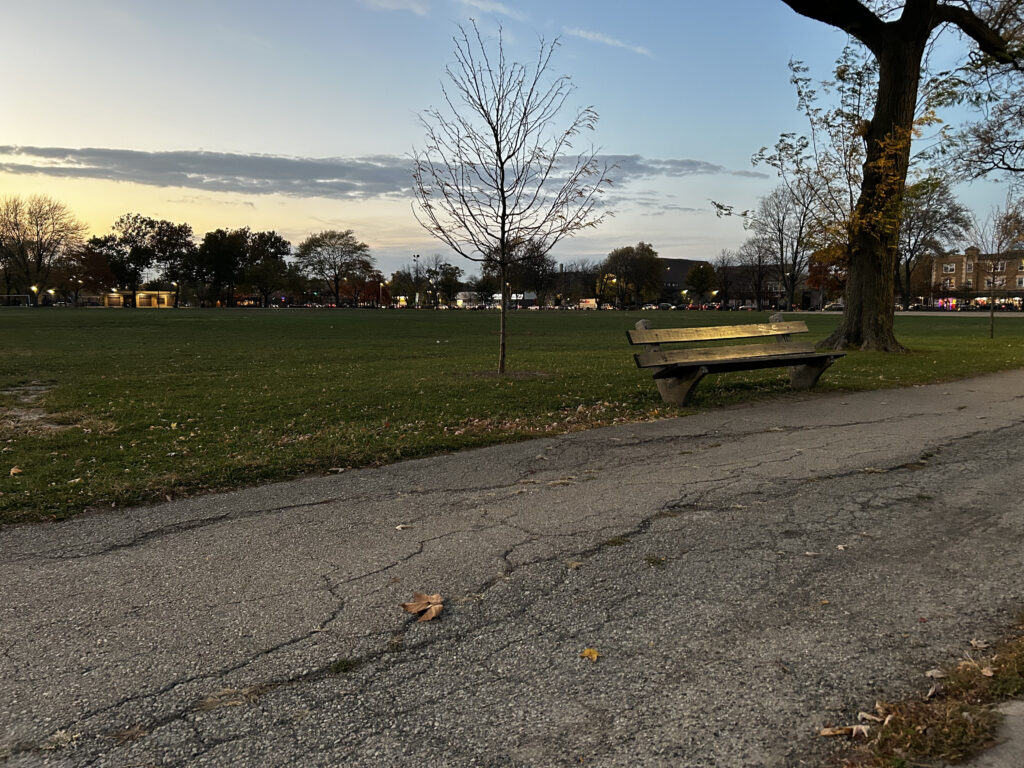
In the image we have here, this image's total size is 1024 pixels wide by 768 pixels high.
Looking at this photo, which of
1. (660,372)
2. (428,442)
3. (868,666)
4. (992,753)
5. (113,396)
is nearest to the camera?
(992,753)

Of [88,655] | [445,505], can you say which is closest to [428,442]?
[445,505]

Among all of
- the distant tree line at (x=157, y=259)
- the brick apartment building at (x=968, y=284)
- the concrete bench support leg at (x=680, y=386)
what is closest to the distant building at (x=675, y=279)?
the brick apartment building at (x=968, y=284)

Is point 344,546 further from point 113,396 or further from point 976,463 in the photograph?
point 113,396

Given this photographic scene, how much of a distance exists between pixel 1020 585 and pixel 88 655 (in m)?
4.19

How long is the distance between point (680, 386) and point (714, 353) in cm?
62

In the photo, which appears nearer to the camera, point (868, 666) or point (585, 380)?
point (868, 666)

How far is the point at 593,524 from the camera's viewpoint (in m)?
4.21

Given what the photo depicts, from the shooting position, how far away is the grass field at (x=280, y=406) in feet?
18.1

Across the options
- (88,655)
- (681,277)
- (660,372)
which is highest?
(681,277)

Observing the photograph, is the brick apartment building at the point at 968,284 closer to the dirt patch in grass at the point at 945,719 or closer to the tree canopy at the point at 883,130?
the tree canopy at the point at 883,130

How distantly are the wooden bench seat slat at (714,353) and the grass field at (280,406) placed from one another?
2.06 feet

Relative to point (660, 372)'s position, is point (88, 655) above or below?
below

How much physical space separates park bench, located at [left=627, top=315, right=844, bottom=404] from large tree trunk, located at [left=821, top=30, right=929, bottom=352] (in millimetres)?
6310

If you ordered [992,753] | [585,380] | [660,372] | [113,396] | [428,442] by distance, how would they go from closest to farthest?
[992,753] → [428,442] → [660,372] → [113,396] → [585,380]
